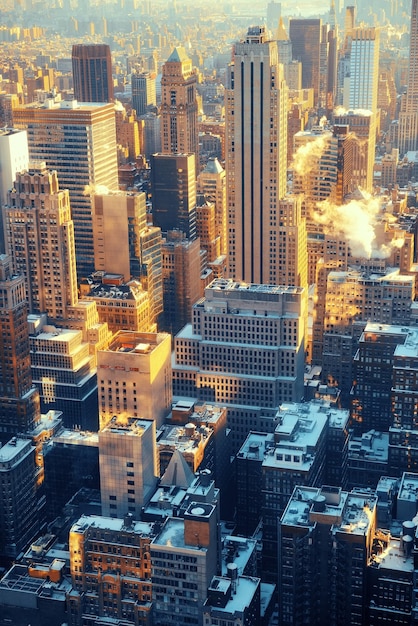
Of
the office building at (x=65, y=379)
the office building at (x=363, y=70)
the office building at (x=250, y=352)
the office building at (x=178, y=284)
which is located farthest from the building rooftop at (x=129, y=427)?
the office building at (x=363, y=70)

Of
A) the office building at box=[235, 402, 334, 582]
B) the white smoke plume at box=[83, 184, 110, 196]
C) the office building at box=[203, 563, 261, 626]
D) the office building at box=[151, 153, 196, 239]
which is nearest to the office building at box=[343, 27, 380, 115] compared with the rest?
the office building at box=[151, 153, 196, 239]

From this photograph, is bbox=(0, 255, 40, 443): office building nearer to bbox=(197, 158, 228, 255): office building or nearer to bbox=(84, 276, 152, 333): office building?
bbox=(84, 276, 152, 333): office building

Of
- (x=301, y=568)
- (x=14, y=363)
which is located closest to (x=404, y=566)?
(x=301, y=568)

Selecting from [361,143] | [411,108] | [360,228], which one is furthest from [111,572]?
[411,108]

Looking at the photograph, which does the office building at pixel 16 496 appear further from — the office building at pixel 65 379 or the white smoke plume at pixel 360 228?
the white smoke plume at pixel 360 228

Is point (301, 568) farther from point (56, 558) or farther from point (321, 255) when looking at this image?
point (321, 255)

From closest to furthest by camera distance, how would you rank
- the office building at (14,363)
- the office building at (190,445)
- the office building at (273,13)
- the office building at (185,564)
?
the office building at (185,564), the office building at (190,445), the office building at (14,363), the office building at (273,13)
